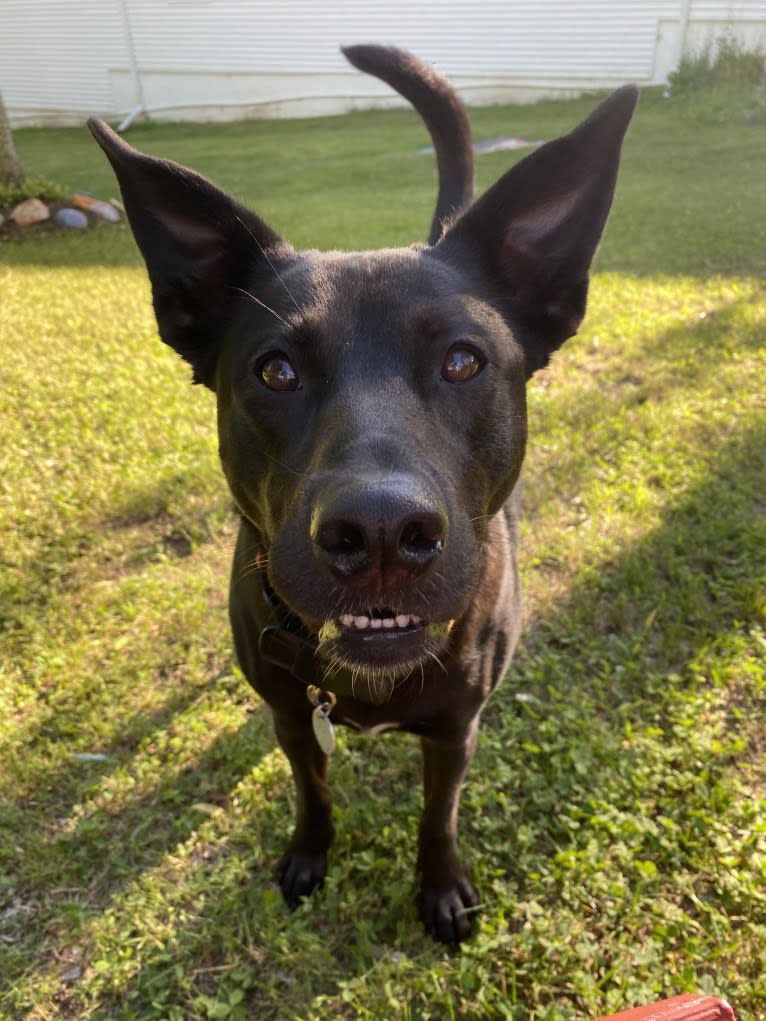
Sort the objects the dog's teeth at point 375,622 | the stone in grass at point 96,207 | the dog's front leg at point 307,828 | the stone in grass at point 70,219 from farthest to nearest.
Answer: the stone in grass at point 96,207 < the stone in grass at point 70,219 < the dog's front leg at point 307,828 < the dog's teeth at point 375,622

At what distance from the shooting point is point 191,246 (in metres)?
2.02

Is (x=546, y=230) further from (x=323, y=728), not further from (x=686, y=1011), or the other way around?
(x=686, y=1011)

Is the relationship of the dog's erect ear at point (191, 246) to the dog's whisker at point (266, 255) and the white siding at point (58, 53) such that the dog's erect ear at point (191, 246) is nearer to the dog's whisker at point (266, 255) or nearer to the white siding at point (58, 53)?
the dog's whisker at point (266, 255)

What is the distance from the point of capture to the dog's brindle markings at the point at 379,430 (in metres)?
1.42

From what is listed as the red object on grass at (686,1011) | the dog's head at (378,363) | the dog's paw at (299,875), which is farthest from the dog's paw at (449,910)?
the dog's head at (378,363)

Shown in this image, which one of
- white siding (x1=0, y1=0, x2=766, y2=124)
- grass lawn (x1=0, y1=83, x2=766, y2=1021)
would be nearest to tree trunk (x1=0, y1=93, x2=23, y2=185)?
grass lawn (x1=0, y1=83, x2=766, y2=1021)

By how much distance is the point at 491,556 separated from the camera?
2.05 meters

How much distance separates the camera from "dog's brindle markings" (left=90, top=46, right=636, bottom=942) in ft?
4.66

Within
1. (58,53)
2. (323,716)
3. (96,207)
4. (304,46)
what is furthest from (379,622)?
(58,53)

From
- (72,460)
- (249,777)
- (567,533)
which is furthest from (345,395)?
(72,460)

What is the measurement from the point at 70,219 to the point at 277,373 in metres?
9.58

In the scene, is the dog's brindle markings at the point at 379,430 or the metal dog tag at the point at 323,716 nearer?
the dog's brindle markings at the point at 379,430

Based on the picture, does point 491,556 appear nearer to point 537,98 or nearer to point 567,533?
point 567,533

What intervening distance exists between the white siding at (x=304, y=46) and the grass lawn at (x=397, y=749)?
16.5 metres
